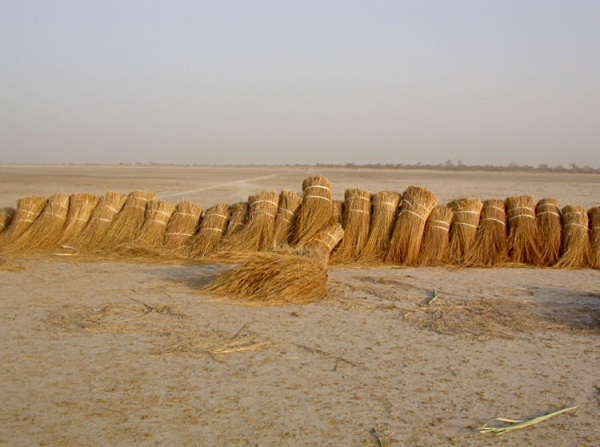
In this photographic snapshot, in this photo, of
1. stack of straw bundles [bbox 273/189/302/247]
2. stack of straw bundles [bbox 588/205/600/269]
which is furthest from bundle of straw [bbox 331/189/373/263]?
stack of straw bundles [bbox 588/205/600/269]

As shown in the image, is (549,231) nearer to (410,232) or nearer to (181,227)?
(410,232)

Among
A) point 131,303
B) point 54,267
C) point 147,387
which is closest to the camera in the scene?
point 147,387

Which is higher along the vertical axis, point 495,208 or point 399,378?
point 495,208

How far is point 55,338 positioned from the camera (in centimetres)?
457

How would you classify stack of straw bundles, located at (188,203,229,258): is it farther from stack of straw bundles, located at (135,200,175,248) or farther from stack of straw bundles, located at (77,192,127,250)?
stack of straw bundles, located at (77,192,127,250)

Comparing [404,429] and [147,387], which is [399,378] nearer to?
[404,429]

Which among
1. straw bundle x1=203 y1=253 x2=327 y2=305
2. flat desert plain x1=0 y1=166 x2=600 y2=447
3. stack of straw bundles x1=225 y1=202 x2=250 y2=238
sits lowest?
flat desert plain x1=0 y1=166 x2=600 y2=447

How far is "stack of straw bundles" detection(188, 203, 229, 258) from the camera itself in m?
8.42

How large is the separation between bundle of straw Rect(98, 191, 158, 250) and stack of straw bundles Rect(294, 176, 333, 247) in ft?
7.77

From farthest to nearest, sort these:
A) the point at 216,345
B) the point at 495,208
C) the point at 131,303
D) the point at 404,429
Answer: the point at 495,208 < the point at 131,303 < the point at 216,345 < the point at 404,429

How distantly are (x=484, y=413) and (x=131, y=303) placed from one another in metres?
3.43

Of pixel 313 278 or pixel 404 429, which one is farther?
pixel 313 278

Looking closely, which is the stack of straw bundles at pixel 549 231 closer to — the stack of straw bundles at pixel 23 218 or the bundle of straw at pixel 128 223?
the bundle of straw at pixel 128 223

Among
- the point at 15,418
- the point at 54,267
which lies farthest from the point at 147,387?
the point at 54,267
